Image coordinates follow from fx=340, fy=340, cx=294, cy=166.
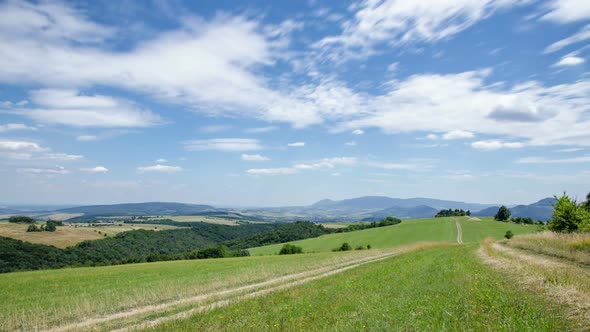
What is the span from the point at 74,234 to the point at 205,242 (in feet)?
228

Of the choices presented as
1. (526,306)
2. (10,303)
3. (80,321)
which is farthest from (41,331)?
(526,306)

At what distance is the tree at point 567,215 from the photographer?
141ft

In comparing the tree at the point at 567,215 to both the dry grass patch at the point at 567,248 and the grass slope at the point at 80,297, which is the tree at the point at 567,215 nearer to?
the dry grass patch at the point at 567,248

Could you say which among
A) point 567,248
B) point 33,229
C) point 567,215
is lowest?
point 33,229

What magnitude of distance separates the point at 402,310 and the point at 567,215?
150 feet

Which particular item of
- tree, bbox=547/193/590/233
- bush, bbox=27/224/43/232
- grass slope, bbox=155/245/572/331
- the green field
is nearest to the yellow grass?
bush, bbox=27/224/43/232

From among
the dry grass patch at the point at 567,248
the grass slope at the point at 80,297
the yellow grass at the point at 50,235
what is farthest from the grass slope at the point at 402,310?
the yellow grass at the point at 50,235

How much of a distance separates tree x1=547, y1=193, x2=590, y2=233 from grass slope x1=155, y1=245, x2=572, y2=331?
34.7 metres

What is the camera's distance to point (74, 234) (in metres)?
131

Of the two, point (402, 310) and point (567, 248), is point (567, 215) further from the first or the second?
point (402, 310)

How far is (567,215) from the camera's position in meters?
44.8

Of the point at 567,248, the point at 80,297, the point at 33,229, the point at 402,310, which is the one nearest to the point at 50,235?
the point at 33,229

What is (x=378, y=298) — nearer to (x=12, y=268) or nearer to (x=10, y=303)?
(x=10, y=303)

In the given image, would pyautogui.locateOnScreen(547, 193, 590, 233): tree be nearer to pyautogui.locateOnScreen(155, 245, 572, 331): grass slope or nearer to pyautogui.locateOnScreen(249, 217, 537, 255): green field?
pyautogui.locateOnScreen(155, 245, 572, 331): grass slope
